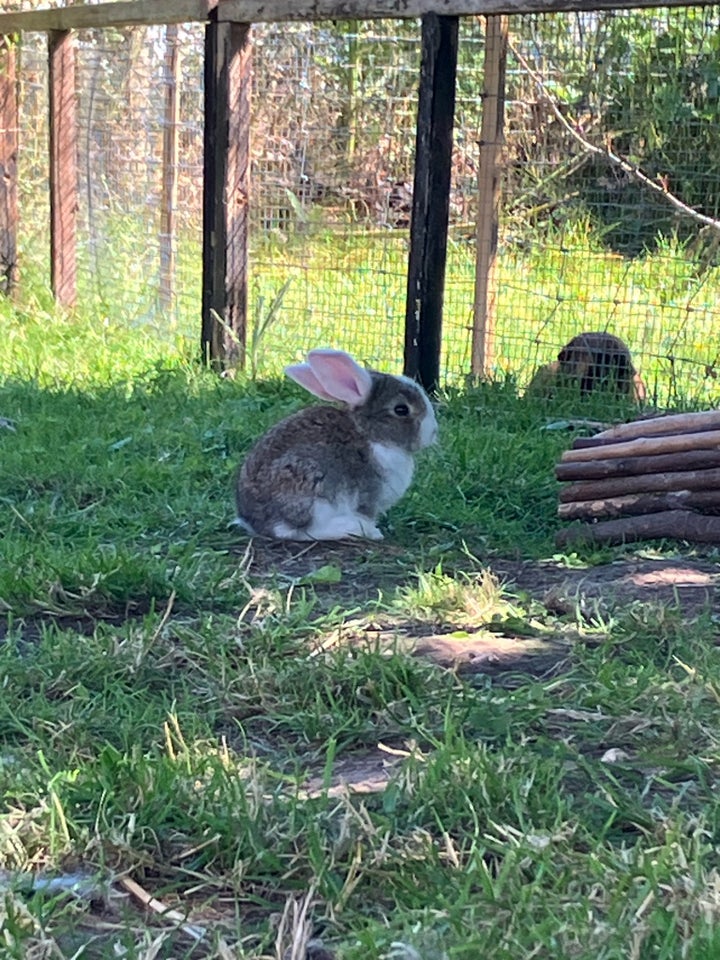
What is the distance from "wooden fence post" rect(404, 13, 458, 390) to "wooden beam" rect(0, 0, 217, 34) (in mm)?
1711

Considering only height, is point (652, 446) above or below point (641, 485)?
above

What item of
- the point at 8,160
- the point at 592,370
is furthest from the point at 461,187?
the point at 8,160

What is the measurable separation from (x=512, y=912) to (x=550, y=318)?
15.7ft

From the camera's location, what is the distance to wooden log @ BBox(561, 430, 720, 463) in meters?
4.52

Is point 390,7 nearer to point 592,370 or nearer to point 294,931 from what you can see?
point 592,370

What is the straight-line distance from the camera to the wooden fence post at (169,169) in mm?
8609

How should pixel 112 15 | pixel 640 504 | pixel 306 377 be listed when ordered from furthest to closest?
pixel 112 15
pixel 306 377
pixel 640 504

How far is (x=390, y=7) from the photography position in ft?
22.4

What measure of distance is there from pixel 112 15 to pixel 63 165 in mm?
1309

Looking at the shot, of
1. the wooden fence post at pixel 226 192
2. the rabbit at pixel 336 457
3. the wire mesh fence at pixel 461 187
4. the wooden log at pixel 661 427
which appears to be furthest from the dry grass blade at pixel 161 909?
the wooden fence post at pixel 226 192

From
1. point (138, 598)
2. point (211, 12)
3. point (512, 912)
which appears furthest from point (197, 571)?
point (211, 12)

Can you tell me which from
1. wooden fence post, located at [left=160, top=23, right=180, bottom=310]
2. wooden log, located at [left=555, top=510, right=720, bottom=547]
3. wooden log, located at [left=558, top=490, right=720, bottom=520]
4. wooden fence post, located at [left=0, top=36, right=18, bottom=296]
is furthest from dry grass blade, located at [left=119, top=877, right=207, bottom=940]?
wooden fence post, located at [left=0, top=36, right=18, bottom=296]

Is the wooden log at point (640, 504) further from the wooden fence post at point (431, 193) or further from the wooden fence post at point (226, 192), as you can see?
the wooden fence post at point (226, 192)

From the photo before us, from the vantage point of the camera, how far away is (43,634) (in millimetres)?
3430
